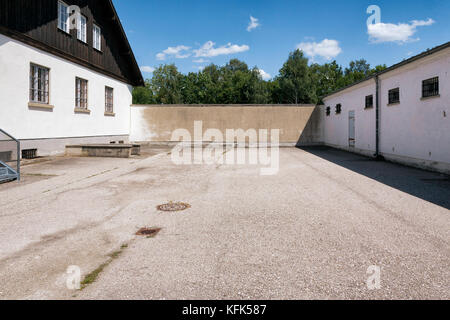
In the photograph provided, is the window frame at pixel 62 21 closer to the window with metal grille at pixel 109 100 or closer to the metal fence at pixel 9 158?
the window with metal grille at pixel 109 100

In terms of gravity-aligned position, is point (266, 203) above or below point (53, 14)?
below

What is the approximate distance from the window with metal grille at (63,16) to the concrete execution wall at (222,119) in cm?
891

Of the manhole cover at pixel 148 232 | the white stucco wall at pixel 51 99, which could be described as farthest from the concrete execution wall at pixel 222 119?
the manhole cover at pixel 148 232

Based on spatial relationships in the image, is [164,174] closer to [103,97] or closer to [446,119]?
[446,119]

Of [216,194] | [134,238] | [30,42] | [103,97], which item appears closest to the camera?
[134,238]

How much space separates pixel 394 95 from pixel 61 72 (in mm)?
14567

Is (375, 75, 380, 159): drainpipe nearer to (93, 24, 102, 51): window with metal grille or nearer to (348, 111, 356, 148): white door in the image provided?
(348, 111, 356, 148): white door

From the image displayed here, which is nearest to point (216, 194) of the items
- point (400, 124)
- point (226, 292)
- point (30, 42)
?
point (226, 292)

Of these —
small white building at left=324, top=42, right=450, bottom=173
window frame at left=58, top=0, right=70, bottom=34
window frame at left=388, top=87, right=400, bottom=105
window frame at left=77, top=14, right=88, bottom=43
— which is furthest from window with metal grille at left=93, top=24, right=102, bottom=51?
window frame at left=388, top=87, right=400, bottom=105

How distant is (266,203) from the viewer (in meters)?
6.45

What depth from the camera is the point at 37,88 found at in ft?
43.3

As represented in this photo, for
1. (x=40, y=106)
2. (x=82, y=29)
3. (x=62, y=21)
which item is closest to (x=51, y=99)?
(x=40, y=106)

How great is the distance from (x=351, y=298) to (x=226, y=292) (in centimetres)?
109

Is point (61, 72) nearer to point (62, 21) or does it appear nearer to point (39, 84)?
point (39, 84)
